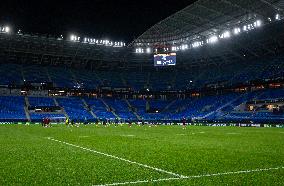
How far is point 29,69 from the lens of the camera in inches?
3268

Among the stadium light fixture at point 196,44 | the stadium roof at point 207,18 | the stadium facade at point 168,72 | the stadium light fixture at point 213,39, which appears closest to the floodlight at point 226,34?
the stadium facade at point 168,72

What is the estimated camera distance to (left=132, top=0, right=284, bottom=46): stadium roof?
2089 inches

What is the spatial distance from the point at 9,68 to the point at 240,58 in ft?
191

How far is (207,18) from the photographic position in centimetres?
6100

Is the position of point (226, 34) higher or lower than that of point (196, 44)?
higher

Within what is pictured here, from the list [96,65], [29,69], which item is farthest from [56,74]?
[96,65]

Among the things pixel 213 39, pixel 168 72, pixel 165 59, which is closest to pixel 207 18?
pixel 213 39

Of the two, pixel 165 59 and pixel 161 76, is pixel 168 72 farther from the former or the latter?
pixel 165 59

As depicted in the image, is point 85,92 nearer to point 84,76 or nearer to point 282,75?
point 84,76

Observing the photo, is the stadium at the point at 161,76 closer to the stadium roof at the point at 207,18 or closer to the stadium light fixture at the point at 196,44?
the stadium roof at the point at 207,18

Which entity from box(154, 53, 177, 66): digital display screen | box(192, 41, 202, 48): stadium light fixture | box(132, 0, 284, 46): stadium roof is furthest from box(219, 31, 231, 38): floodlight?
box(154, 53, 177, 66): digital display screen

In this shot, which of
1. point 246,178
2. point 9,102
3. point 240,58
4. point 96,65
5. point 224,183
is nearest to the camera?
point 224,183

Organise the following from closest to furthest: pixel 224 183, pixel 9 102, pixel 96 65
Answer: pixel 224 183 < pixel 9 102 < pixel 96 65

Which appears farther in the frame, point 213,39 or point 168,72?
point 168,72
